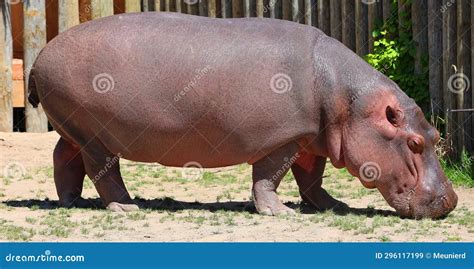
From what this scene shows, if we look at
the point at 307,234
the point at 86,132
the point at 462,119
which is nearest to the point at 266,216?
the point at 307,234

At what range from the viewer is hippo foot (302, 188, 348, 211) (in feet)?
29.8

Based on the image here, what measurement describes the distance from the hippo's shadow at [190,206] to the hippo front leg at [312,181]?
79 mm

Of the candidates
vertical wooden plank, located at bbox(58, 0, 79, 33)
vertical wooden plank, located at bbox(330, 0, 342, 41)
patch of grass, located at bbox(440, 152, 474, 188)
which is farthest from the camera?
vertical wooden plank, located at bbox(58, 0, 79, 33)

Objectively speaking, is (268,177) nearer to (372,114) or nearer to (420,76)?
(372,114)

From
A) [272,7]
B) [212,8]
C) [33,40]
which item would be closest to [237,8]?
[212,8]

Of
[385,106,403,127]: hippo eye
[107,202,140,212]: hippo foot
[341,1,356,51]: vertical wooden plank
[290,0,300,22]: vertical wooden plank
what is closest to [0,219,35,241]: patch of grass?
[107,202,140,212]: hippo foot

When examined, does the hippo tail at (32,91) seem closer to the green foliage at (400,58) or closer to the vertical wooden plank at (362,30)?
the green foliage at (400,58)

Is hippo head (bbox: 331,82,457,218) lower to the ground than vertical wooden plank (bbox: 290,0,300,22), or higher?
lower

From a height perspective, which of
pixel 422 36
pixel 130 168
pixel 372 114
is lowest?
pixel 130 168

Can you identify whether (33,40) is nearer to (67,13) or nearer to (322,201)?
(67,13)

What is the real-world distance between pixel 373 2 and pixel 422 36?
84 cm

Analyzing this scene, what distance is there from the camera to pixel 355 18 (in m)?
12.4

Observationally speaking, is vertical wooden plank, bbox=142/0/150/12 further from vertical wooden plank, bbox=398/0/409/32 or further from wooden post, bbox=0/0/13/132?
vertical wooden plank, bbox=398/0/409/32

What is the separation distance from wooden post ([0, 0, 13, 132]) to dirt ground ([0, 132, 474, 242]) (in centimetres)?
185
